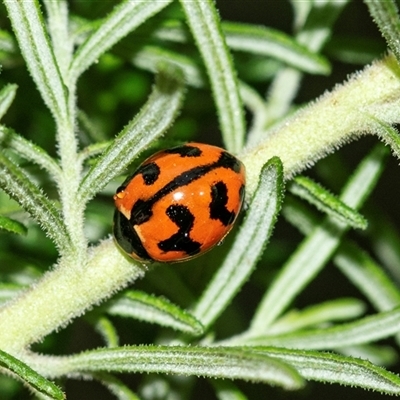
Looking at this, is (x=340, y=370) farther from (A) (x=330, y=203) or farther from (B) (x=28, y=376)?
(B) (x=28, y=376)

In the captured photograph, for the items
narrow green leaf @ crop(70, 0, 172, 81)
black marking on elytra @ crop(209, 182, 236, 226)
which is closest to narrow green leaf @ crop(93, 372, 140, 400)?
black marking on elytra @ crop(209, 182, 236, 226)

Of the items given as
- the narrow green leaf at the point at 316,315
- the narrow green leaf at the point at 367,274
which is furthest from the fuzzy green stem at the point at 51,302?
the narrow green leaf at the point at 367,274

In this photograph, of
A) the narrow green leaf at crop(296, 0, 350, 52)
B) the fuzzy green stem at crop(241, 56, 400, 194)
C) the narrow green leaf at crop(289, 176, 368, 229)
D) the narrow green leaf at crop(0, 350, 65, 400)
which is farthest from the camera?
the narrow green leaf at crop(296, 0, 350, 52)

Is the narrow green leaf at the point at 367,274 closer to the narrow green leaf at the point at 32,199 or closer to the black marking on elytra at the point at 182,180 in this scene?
the black marking on elytra at the point at 182,180

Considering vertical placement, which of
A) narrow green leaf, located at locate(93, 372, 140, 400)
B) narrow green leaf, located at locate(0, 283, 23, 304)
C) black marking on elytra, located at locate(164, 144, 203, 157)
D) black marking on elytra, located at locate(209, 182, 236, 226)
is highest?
black marking on elytra, located at locate(164, 144, 203, 157)

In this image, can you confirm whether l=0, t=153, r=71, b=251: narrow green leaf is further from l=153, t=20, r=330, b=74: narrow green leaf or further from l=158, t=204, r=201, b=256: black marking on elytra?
l=153, t=20, r=330, b=74: narrow green leaf

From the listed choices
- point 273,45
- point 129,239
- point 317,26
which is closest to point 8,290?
point 129,239
